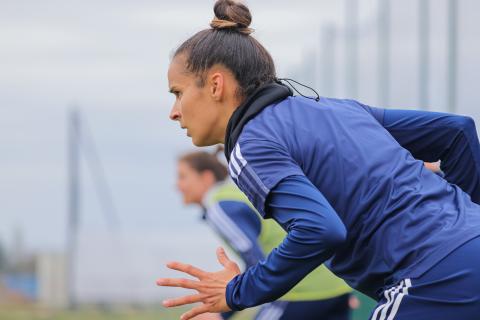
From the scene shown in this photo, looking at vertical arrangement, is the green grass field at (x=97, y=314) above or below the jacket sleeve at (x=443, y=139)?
below

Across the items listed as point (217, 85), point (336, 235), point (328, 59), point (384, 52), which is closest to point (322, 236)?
point (336, 235)

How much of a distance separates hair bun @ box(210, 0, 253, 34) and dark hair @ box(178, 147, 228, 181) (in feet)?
12.2

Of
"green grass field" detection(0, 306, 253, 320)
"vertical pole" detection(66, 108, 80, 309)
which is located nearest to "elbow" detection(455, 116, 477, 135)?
"green grass field" detection(0, 306, 253, 320)

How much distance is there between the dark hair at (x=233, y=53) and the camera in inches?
138

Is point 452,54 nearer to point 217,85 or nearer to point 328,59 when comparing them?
point 217,85

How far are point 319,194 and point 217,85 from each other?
52 centimetres

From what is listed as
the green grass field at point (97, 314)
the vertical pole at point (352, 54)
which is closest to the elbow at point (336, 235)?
the vertical pole at point (352, 54)

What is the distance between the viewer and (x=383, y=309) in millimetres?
3297

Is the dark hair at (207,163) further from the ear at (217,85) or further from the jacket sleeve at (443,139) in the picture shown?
the ear at (217,85)

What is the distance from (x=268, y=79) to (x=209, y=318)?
0.76m

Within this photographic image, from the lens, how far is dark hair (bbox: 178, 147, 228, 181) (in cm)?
745

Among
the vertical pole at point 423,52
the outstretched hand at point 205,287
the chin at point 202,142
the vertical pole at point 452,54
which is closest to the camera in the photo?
the outstretched hand at point 205,287

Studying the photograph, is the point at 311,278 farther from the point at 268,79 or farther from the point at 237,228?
the point at 268,79

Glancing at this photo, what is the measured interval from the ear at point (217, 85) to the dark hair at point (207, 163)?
385 centimetres
